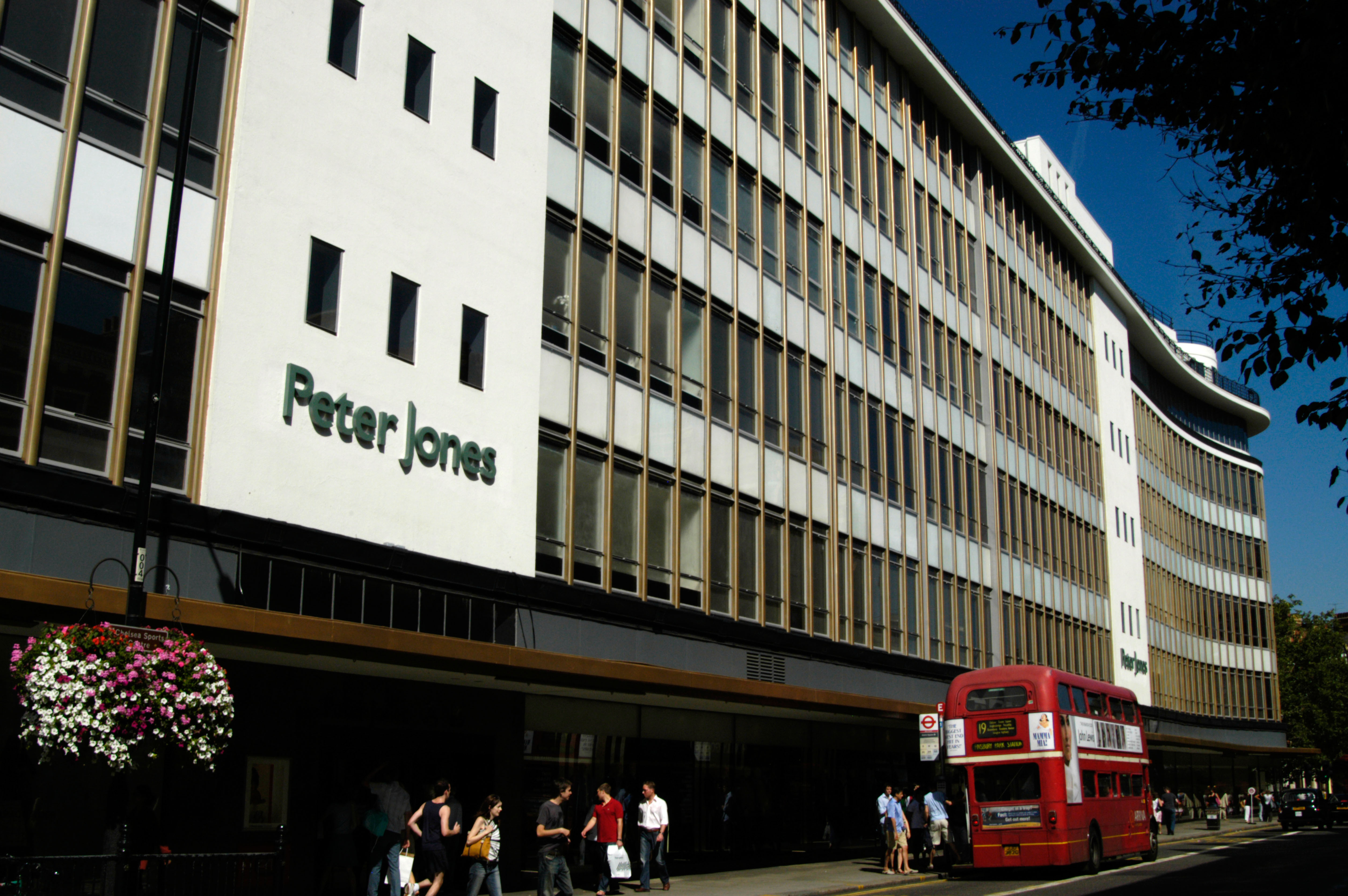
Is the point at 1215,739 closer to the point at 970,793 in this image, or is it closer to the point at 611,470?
the point at 970,793

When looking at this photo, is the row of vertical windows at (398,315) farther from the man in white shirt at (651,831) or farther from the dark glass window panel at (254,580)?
the man in white shirt at (651,831)

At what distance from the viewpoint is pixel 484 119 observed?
21578 millimetres

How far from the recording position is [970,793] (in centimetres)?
2573

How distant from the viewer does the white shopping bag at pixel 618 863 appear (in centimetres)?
1967

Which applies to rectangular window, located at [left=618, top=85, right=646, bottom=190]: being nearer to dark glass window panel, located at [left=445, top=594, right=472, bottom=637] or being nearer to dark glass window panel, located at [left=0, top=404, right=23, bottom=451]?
dark glass window panel, located at [left=445, top=594, right=472, bottom=637]

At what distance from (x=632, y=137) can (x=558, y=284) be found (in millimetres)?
4477

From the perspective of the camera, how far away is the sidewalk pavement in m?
21.0

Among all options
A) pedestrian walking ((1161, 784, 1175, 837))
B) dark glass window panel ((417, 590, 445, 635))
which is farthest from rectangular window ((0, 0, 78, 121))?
pedestrian walking ((1161, 784, 1175, 837))

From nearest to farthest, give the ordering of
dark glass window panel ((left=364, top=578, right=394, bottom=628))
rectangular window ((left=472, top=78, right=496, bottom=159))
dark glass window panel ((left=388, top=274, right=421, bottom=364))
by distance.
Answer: dark glass window panel ((left=364, top=578, right=394, bottom=628))
dark glass window panel ((left=388, top=274, right=421, bottom=364))
rectangular window ((left=472, top=78, right=496, bottom=159))

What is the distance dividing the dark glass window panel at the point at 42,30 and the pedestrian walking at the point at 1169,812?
4522cm

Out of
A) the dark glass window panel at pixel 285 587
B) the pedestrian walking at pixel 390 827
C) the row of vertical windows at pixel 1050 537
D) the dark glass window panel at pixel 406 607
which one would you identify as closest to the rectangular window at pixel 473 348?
the dark glass window panel at pixel 406 607

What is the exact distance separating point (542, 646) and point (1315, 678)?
64198mm

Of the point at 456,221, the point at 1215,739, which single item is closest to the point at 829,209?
the point at 456,221

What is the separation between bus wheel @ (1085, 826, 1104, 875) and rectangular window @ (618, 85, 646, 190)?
16.1 meters
